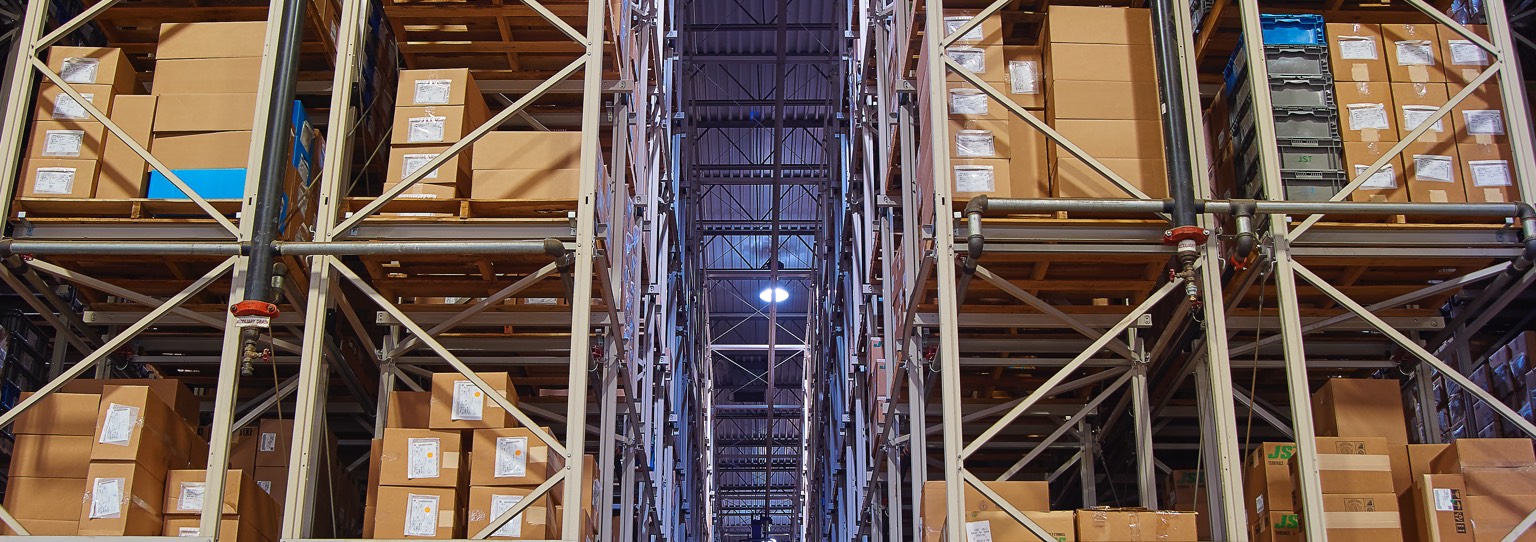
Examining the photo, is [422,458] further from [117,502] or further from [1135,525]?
[1135,525]

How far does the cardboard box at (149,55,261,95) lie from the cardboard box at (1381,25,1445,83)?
26.8ft

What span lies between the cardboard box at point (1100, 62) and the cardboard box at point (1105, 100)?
5 cm

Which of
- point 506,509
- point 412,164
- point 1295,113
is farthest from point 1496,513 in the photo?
point 412,164

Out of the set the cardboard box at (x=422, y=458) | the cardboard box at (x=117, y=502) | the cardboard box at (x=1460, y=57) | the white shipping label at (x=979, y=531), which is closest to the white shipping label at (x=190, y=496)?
the cardboard box at (x=117, y=502)

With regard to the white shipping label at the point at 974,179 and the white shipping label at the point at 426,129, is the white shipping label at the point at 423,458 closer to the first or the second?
the white shipping label at the point at 426,129

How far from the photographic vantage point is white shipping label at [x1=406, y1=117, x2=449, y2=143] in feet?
34.4

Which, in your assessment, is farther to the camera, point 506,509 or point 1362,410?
point 1362,410

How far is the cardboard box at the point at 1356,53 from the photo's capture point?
10461 mm

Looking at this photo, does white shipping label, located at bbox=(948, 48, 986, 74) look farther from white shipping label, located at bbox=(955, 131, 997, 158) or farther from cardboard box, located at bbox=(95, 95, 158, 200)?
cardboard box, located at bbox=(95, 95, 158, 200)

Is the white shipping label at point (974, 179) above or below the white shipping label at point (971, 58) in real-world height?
below

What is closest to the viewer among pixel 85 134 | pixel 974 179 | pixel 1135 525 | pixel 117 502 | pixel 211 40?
pixel 1135 525

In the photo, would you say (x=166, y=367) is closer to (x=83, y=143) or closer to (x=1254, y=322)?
(x=83, y=143)

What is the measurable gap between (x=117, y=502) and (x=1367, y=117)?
28.7 feet

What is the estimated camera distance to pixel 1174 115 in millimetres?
9602
